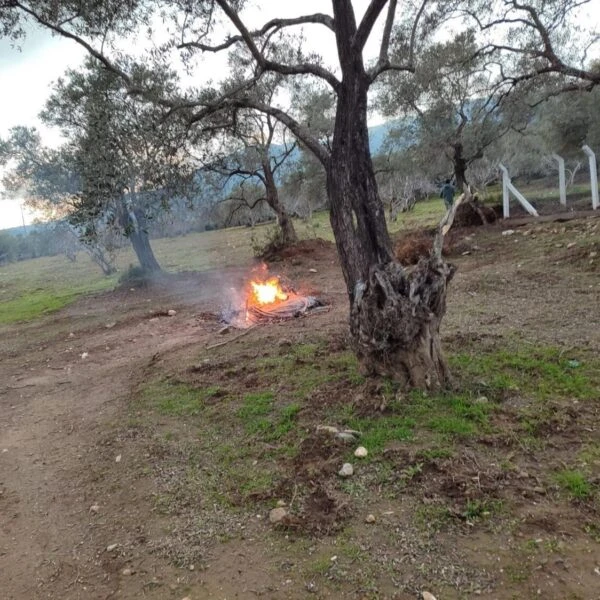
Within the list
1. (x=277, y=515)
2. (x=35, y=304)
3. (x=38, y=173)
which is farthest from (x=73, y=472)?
(x=38, y=173)

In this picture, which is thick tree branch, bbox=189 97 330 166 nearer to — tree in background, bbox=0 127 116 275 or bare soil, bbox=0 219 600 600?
bare soil, bbox=0 219 600 600

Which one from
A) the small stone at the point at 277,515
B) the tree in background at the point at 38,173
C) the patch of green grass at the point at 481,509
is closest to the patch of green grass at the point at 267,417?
the small stone at the point at 277,515

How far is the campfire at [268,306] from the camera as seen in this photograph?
1020cm

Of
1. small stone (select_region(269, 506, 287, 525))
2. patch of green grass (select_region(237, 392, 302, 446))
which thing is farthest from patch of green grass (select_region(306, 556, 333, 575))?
patch of green grass (select_region(237, 392, 302, 446))

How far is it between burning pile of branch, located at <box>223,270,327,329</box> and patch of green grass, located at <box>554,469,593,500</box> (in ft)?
22.4

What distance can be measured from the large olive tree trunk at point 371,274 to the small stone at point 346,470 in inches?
55.8

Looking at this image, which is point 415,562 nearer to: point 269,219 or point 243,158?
point 243,158

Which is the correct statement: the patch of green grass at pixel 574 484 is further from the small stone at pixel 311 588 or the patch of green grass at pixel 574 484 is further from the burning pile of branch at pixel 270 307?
the burning pile of branch at pixel 270 307

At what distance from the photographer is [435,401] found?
16.0 ft

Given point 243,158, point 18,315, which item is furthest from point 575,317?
point 18,315

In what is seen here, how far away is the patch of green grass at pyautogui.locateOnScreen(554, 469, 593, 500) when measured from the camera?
3401mm

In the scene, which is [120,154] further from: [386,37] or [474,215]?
[474,215]

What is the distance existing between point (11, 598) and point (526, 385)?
197 inches

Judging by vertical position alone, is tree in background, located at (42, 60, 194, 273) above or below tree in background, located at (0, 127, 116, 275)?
below
